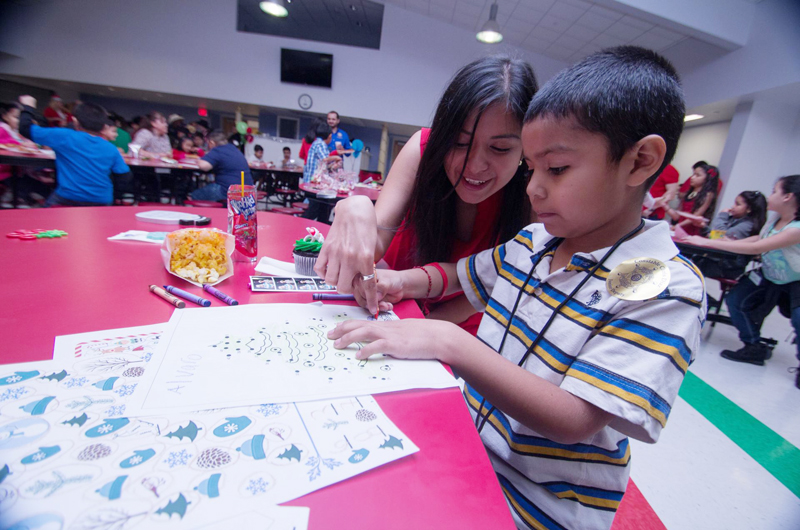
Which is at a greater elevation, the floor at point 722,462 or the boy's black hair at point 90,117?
the boy's black hair at point 90,117

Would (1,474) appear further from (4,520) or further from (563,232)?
(563,232)

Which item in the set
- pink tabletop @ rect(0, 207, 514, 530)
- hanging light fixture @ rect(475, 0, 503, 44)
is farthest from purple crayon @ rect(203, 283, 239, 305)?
hanging light fixture @ rect(475, 0, 503, 44)

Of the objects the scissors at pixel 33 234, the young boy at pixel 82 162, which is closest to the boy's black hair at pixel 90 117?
the young boy at pixel 82 162

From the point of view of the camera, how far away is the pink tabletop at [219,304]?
1.04ft

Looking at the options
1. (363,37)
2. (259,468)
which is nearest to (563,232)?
(259,468)

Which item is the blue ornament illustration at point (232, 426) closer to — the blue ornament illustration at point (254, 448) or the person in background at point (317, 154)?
the blue ornament illustration at point (254, 448)

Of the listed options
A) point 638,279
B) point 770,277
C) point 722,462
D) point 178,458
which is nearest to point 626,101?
point 638,279

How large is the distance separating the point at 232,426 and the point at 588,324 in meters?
0.50

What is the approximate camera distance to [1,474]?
29 centimetres

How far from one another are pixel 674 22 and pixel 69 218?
18.6 ft

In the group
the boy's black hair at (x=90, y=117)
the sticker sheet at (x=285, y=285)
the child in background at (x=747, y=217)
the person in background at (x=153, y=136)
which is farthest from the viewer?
the person in background at (x=153, y=136)

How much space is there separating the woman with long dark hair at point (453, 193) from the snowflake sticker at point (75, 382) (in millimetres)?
370

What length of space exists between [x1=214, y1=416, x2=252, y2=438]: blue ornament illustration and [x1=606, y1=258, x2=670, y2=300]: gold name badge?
0.50 metres

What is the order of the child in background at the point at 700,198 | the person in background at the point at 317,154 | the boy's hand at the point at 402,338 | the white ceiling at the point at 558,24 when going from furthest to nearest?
1. the white ceiling at the point at 558,24
2. the person in background at the point at 317,154
3. the child in background at the point at 700,198
4. the boy's hand at the point at 402,338
